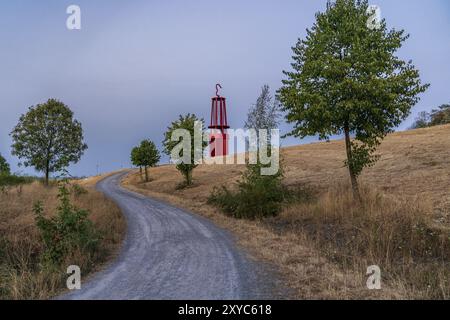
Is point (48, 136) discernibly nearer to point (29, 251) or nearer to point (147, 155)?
point (147, 155)

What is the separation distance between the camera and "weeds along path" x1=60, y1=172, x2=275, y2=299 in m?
8.04

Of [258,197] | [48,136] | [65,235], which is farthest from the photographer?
[48,136]

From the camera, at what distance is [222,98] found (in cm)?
5912

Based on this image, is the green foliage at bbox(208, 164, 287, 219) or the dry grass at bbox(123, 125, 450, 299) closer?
the dry grass at bbox(123, 125, 450, 299)

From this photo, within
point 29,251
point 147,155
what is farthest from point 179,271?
point 147,155

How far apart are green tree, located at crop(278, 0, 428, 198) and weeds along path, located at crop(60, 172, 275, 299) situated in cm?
704

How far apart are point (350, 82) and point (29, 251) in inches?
540

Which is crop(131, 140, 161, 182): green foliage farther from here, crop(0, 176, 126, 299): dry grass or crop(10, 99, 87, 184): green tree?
crop(0, 176, 126, 299): dry grass

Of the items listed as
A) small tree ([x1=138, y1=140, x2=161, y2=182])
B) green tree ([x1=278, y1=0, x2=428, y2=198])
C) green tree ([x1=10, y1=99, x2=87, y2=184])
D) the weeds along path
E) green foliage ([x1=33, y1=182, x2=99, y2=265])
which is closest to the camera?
the weeds along path

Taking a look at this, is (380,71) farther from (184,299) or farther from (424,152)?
(424,152)

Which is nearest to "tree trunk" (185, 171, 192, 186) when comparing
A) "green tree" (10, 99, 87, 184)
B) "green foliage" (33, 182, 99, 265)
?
"green tree" (10, 99, 87, 184)

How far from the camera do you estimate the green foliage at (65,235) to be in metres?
11.4

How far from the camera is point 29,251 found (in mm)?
11359
